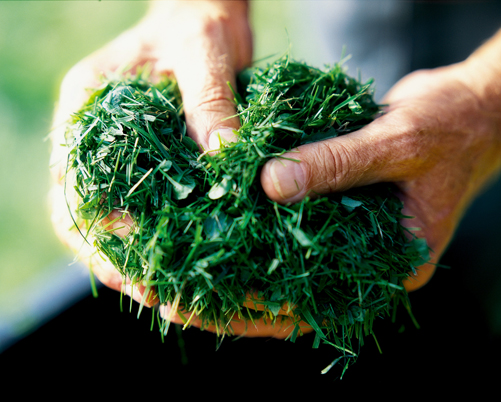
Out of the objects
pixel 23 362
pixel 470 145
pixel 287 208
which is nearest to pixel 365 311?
pixel 287 208

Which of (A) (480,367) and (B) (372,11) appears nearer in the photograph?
(A) (480,367)

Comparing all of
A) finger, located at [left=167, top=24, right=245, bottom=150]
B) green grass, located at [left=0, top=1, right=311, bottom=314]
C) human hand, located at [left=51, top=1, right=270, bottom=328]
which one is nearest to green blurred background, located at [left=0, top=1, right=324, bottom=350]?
green grass, located at [left=0, top=1, right=311, bottom=314]

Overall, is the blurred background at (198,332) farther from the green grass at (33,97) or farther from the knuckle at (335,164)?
the knuckle at (335,164)

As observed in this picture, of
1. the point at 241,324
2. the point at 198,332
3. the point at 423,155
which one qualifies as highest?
the point at 423,155

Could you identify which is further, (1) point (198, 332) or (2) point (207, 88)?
(1) point (198, 332)

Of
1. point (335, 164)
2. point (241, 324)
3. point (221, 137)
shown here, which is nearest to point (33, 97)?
point (221, 137)

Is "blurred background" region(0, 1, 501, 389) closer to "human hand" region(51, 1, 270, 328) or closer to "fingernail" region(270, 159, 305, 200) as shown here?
"human hand" region(51, 1, 270, 328)

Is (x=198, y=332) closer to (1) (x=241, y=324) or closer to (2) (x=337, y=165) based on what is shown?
(1) (x=241, y=324)

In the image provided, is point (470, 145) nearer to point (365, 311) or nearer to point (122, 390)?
point (365, 311)
